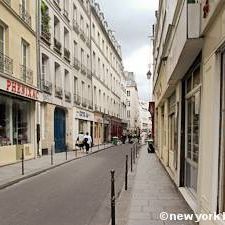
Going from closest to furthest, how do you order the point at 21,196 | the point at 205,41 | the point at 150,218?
the point at 205,41, the point at 150,218, the point at 21,196

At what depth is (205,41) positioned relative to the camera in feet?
19.3

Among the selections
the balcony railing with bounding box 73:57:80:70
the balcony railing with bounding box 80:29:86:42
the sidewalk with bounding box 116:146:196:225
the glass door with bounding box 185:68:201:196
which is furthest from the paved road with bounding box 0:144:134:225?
the balcony railing with bounding box 80:29:86:42

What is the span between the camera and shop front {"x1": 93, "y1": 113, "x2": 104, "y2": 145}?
4389cm

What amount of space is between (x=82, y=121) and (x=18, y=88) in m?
17.9

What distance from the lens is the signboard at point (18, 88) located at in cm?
1703

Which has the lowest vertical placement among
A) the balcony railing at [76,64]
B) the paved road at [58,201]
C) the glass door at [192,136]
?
the paved road at [58,201]

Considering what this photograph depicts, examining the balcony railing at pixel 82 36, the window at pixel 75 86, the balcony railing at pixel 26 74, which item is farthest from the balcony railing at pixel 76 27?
the balcony railing at pixel 26 74

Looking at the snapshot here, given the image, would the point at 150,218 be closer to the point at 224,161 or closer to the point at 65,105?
the point at 224,161

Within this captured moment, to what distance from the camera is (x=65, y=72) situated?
99.2 feet

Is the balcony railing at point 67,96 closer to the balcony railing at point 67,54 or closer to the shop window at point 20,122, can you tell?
the balcony railing at point 67,54

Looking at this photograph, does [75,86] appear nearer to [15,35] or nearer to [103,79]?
[15,35]

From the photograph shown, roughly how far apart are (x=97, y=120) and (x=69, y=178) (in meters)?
31.1

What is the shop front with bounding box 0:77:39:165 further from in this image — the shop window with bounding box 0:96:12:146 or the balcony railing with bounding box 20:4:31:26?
the balcony railing with bounding box 20:4:31:26

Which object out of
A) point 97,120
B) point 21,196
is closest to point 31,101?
point 21,196
